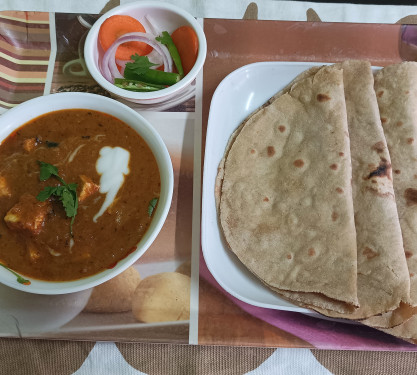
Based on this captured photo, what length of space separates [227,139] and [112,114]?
27.1 inches

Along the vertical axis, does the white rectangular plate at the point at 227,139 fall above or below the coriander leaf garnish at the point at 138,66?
below

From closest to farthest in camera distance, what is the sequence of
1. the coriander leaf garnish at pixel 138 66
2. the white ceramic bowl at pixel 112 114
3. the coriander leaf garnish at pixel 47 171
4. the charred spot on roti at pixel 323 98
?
the white ceramic bowl at pixel 112 114, the coriander leaf garnish at pixel 47 171, the charred spot on roti at pixel 323 98, the coriander leaf garnish at pixel 138 66

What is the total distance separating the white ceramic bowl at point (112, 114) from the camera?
6.49 ft

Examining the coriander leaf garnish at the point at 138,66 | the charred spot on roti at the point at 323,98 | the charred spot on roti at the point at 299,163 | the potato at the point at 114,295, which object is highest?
the coriander leaf garnish at the point at 138,66

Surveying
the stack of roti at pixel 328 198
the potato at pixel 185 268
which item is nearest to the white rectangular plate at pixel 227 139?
the stack of roti at pixel 328 198

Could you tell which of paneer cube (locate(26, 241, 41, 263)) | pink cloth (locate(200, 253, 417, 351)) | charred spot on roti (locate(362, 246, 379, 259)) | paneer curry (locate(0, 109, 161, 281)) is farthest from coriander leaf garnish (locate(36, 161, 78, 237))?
charred spot on roti (locate(362, 246, 379, 259))

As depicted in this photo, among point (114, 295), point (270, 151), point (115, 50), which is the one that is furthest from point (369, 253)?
point (115, 50)

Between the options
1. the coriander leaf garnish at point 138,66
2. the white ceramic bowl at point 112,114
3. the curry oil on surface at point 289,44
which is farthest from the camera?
the curry oil on surface at point 289,44

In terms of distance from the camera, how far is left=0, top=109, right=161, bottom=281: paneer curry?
2.03m

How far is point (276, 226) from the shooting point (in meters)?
2.21

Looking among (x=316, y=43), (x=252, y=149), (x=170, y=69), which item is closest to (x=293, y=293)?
(x=252, y=149)

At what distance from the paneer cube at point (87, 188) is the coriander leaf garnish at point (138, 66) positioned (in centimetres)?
75

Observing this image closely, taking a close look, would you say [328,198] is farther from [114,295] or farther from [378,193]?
[114,295]

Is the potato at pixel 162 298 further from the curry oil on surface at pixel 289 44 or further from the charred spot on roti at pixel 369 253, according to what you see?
the curry oil on surface at pixel 289 44
